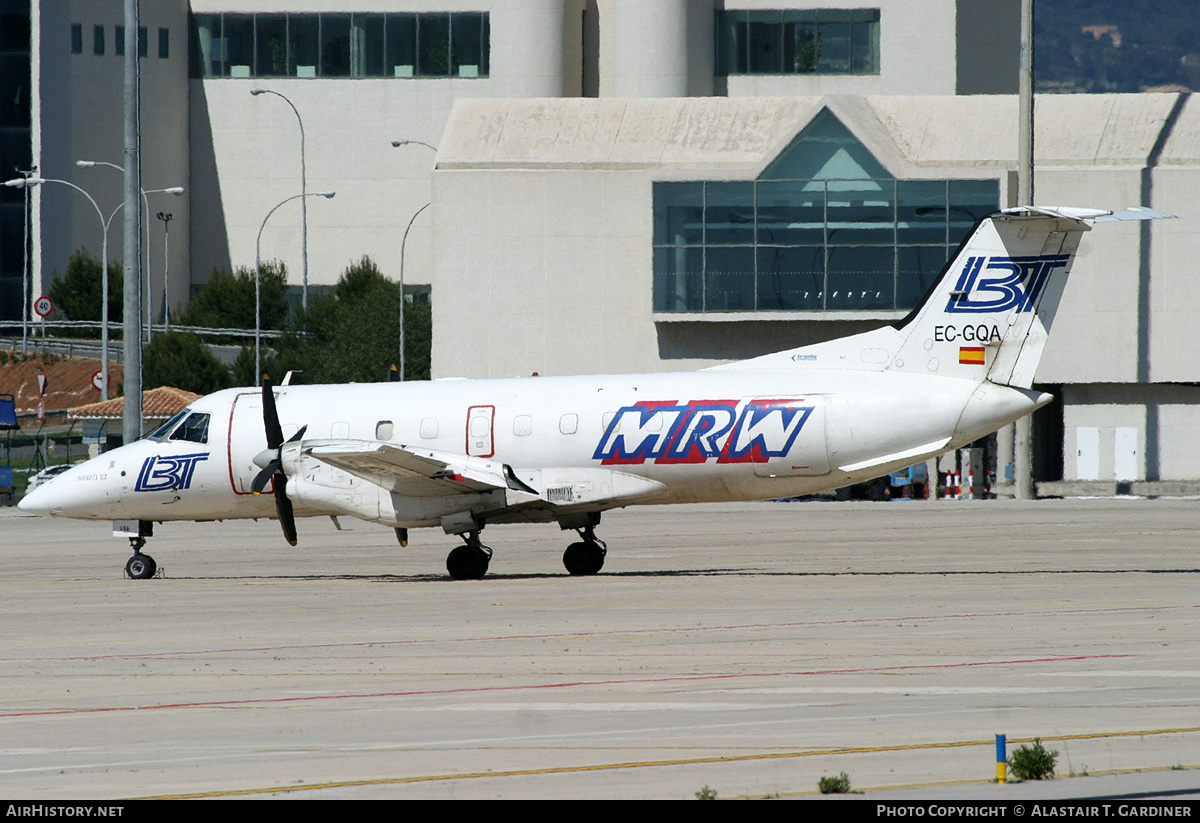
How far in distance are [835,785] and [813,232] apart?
5265cm

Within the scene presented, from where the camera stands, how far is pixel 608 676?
1515cm

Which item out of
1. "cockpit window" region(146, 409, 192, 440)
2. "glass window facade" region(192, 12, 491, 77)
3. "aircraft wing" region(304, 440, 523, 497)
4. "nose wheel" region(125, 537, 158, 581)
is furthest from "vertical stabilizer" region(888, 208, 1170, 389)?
"glass window facade" region(192, 12, 491, 77)

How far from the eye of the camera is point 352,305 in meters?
88.9

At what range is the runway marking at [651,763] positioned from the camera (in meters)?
10.2

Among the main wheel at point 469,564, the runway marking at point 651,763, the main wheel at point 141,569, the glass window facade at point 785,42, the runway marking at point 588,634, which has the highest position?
the glass window facade at point 785,42

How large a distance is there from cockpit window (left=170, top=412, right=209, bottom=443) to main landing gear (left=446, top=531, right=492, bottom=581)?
5178 mm

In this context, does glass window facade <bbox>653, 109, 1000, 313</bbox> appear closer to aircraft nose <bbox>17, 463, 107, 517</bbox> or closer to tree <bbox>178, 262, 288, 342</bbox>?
aircraft nose <bbox>17, 463, 107, 517</bbox>

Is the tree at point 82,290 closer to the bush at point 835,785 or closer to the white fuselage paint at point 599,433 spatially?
the white fuselage paint at point 599,433

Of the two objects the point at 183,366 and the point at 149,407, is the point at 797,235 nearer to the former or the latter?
the point at 149,407

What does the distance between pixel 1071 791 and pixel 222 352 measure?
287ft

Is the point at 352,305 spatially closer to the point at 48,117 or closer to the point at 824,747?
the point at 48,117

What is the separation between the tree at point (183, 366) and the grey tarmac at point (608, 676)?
166 feet

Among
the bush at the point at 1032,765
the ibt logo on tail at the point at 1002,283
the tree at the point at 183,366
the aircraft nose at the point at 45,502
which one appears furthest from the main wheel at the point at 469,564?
the tree at the point at 183,366

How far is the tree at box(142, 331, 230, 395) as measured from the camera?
263 ft
